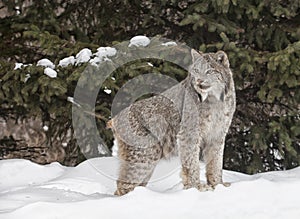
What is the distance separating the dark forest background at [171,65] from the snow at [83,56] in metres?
0.10

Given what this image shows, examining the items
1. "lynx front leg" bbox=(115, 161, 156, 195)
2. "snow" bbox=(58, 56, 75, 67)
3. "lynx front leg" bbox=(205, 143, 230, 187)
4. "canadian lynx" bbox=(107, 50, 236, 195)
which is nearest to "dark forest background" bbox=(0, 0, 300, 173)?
"snow" bbox=(58, 56, 75, 67)

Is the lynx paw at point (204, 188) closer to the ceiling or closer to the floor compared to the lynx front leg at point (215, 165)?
closer to the floor

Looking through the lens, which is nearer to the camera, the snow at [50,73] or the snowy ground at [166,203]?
the snowy ground at [166,203]

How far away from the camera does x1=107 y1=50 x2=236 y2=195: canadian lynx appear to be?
501 centimetres

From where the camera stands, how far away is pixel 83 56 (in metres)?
6.39

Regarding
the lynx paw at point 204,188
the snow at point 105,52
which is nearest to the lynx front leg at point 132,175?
the lynx paw at point 204,188

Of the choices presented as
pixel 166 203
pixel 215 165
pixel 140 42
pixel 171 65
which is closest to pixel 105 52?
pixel 140 42

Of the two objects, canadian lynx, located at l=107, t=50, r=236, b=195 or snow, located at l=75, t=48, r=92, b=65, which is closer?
canadian lynx, located at l=107, t=50, r=236, b=195

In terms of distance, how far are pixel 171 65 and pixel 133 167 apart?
1.82m

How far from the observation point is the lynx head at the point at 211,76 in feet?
16.1

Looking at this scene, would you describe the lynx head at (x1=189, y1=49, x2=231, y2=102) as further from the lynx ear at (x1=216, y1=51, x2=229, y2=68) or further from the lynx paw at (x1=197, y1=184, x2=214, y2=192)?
the lynx paw at (x1=197, y1=184, x2=214, y2=192)

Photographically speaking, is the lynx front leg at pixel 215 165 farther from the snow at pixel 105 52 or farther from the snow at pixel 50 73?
the snow at pixel 50 73

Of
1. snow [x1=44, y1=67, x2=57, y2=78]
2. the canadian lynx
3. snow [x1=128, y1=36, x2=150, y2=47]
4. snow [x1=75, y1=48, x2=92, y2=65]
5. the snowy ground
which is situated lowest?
the snowy ground

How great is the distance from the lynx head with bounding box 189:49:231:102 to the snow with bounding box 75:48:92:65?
5.52ft
